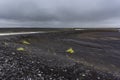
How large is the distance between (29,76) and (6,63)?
301cm

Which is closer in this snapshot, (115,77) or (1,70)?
(1,70)

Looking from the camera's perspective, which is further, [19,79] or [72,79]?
[72,79]

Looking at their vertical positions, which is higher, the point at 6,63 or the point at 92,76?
the point at 6,63

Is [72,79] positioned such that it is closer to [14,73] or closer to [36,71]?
[36,71]

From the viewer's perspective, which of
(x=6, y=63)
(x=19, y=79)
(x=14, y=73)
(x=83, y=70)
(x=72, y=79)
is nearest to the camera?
(x=19, y=79)

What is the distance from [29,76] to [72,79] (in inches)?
127

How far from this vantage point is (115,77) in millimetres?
13508

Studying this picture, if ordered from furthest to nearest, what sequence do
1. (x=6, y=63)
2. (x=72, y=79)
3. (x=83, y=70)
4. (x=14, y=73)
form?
(x=83, y=70) < (x=6, y=63) < (x=72, y=79) < (x=14, y=73)

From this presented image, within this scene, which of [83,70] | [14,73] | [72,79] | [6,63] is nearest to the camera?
[14,73]

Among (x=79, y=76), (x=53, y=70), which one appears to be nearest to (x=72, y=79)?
(x=79, y=76)

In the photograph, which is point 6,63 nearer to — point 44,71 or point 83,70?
point 44,71

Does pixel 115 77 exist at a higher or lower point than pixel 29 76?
lower

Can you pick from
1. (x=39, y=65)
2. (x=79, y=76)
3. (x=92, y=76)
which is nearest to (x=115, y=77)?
(x=92, y=76)

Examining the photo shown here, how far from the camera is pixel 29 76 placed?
1096 centimetres
